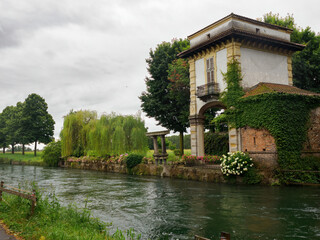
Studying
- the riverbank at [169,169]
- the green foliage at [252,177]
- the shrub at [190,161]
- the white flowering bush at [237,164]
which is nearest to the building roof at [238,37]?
the white flowering bush at [237,164]

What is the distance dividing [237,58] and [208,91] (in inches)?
122

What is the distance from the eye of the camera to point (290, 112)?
15.9 metres

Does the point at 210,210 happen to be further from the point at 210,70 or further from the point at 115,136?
the point at 115,136

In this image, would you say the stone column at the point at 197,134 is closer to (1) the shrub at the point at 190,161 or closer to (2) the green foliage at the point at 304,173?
(1) the shrub at the point at 190,161

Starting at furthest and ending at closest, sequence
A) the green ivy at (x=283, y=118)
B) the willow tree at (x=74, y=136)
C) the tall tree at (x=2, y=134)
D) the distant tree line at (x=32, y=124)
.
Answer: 1. the tall tree at (x=2, y=134)
2. the distant tree line at (x=32, y=124)
3. the willow tree at (x=74, y=136)
4. the green ivy at (x=283, y=118)

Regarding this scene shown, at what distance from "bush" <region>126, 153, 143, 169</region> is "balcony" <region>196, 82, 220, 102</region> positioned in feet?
26.9

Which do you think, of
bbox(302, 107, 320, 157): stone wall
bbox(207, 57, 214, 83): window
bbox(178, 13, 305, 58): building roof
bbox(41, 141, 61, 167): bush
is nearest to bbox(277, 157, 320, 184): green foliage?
bbox(302, 107, 320, 157): stone wall

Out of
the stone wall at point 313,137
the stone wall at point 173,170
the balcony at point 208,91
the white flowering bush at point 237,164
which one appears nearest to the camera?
the white flowering bush at point 237,164

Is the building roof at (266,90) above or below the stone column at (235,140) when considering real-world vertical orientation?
above

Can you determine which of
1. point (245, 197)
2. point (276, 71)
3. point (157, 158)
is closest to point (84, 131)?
point (157, 158)

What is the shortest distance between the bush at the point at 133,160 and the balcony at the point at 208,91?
8200 millimetres

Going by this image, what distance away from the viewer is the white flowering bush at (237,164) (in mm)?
15828

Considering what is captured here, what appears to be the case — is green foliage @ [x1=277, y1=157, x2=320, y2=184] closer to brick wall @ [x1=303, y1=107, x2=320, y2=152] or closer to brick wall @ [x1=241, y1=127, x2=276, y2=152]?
brick wall @ [x1=303, y1=107, x2=320, y2=152]

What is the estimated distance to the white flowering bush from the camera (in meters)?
15.8
